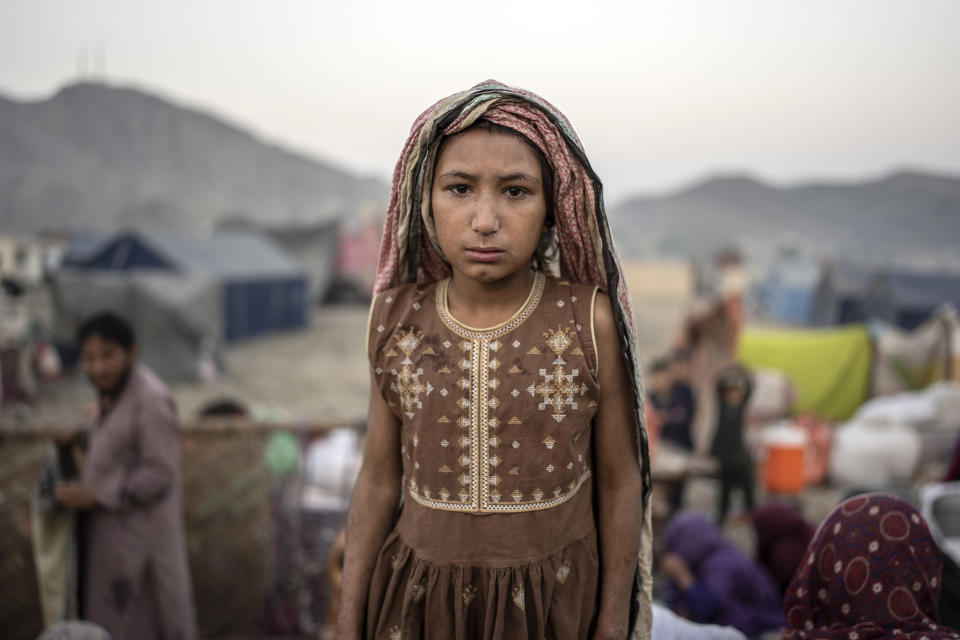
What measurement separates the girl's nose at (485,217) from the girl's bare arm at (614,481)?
0.31 m

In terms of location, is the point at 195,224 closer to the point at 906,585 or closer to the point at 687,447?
the point at 687,447

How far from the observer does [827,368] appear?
27.1 feet

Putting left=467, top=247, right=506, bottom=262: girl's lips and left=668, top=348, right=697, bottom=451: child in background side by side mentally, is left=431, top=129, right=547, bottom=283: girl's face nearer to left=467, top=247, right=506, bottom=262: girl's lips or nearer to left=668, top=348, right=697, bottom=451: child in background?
left=467, top=247, right=506, bottom=262: girl's lips

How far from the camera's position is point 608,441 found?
1430 mm

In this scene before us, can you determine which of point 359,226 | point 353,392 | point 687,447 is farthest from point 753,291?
point 687,447

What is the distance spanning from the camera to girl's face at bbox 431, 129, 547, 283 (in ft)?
4.23

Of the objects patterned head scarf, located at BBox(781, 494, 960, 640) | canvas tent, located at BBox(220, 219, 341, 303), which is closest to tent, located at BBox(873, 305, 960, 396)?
patterned head scarf, located at BBox(781, 494, 960, 640)

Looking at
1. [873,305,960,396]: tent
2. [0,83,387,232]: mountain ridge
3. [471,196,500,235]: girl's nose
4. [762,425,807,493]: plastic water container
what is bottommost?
[762,425,807,493]: plastic water container

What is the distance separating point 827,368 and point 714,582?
572 centimetres

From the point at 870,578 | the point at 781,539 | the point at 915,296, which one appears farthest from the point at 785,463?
Result: the point at 915,296

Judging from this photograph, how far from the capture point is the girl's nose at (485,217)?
1.26m

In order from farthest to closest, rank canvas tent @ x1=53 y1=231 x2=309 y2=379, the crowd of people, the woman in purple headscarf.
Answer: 1. canvas tent @ x1=53 y1=231 x2=309 y2=379
2. the woman in purple headscarf
3. the crowd of people

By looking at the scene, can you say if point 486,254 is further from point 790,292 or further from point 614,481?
point 790,292

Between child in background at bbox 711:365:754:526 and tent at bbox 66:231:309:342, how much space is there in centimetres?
977
